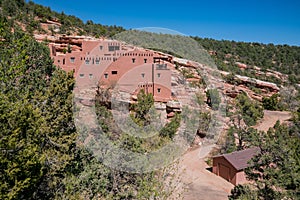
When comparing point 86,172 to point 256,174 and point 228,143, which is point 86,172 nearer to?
point 256,174

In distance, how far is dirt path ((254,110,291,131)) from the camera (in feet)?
90.0

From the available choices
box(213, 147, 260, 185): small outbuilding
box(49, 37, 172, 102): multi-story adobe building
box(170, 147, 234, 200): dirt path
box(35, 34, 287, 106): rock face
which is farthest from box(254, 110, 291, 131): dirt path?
box(49, 37, 172, 102): multi-story adobe building

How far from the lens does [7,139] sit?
5.74m

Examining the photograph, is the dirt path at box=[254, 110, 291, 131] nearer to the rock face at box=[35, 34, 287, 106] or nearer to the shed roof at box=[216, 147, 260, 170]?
the rock face at box=[35, 34, 287, 106]

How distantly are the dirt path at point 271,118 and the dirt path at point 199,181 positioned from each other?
34.2 ft

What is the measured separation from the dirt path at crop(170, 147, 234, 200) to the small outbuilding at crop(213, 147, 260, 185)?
0.40 meters

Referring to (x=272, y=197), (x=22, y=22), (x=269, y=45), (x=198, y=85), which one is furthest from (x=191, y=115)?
(x=269, y=45)

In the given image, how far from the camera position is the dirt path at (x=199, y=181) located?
558 inches

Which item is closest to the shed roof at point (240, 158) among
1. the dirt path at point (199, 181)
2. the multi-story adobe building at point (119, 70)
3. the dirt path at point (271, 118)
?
the dirt path at point (199, 181)

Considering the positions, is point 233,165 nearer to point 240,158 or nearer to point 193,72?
point 240,158

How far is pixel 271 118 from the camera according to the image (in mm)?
30078

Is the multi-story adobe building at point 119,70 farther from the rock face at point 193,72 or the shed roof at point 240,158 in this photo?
the shed roof at point 240,158

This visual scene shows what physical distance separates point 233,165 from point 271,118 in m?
16.2

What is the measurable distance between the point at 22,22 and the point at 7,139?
33.2 m
